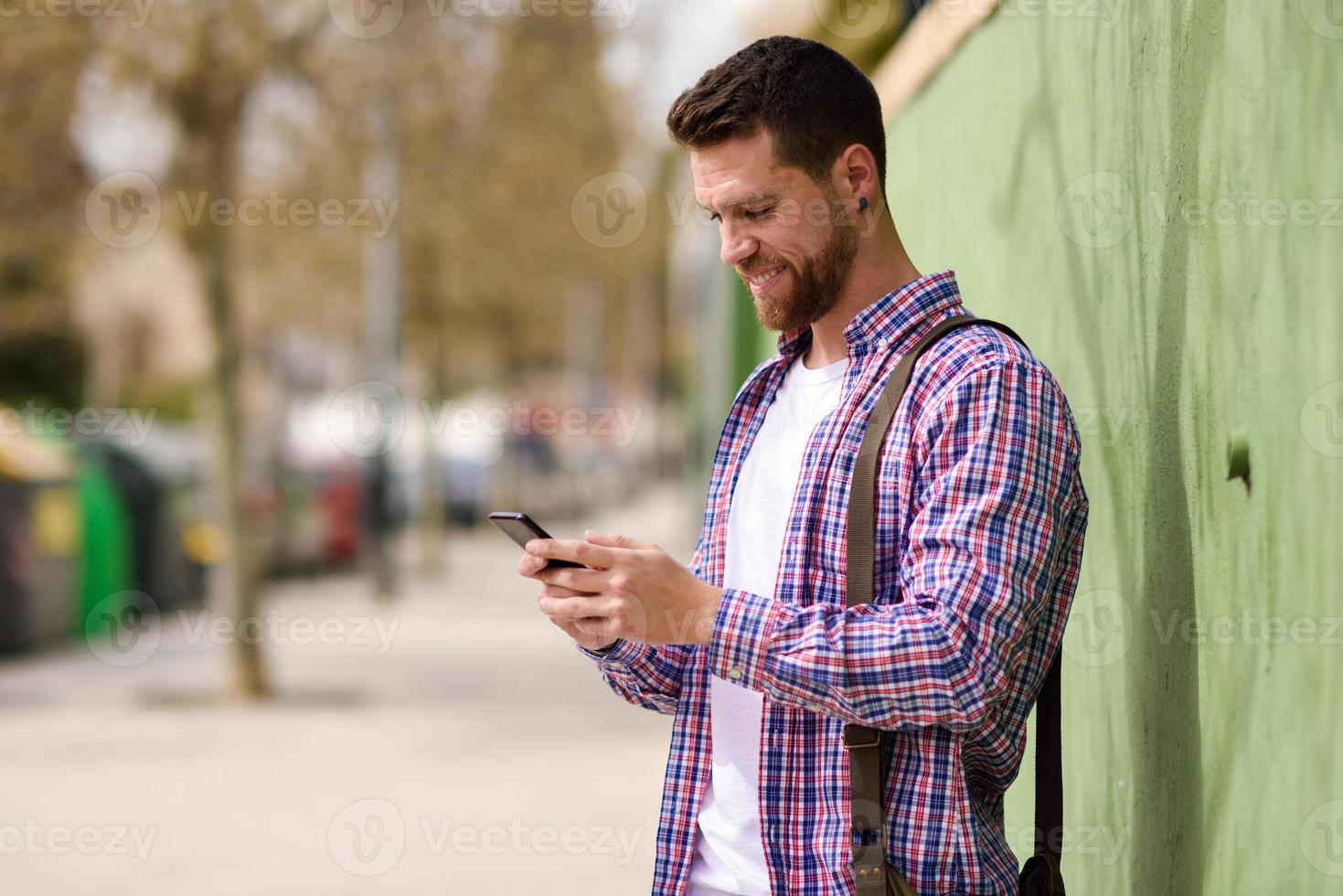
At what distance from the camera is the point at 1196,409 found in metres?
2.51

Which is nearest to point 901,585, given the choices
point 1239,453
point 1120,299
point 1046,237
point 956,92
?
point 1239,453

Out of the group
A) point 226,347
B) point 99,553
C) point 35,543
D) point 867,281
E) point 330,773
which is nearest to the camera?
point 867,281

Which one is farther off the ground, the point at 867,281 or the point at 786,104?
the point at 786,104

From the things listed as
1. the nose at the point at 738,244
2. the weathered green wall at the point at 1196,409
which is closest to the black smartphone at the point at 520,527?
the nose at the point at 738,244

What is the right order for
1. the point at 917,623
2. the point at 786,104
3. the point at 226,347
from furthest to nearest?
the point at 226,347, the point at 786,104, the point at 917,623

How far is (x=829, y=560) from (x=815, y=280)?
43 centimetres

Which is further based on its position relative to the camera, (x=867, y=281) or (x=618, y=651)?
(x=618, y=651)

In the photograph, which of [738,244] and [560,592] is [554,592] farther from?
[738,244]

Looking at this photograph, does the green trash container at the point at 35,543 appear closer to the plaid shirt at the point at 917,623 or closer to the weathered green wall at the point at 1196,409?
the weathered green wall at the point at 1196,409

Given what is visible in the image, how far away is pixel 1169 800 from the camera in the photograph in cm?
267

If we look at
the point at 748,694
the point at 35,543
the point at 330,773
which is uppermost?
the point at 748,694

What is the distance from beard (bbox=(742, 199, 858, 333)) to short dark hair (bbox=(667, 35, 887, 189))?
10cm

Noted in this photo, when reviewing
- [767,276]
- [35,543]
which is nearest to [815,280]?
[767,276]

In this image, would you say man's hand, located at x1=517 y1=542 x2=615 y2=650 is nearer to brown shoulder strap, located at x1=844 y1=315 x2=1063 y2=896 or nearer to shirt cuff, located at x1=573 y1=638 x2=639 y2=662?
shirt cuff, located at x1=573 y1=638 x2=639 y2=662
